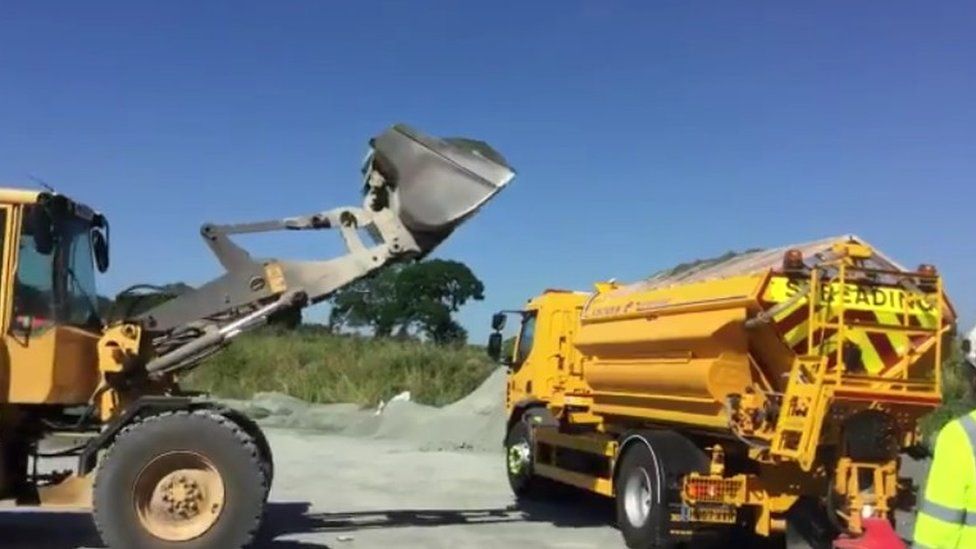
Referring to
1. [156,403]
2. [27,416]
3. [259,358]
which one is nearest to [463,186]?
[156,403]

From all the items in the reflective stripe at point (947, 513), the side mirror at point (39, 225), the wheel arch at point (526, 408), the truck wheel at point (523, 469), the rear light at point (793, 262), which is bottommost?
the truck wheel at point (523, 469)

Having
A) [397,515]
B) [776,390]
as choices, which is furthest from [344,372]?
[776,390]

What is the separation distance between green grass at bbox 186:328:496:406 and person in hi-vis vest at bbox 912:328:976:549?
96.1 feet

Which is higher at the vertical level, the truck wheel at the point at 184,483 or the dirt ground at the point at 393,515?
the truck wheel at the point at 184,483

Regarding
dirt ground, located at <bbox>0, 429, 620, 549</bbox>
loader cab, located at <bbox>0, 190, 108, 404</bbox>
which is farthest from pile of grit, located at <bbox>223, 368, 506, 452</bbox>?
loader cab, located at <bbox>0, 190, 108, 404</bbox>

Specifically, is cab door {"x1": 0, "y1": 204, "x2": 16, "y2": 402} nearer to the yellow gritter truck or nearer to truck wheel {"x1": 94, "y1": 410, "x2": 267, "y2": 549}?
truck wheel {"x1": 94, "y1": 410, "x2": 267, "y2": 549}

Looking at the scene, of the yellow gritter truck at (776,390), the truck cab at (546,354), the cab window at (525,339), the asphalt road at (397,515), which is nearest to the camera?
the yellow gritter truck at (776,390)

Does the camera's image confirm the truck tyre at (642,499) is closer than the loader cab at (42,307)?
No

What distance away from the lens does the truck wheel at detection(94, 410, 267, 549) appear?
361 inches

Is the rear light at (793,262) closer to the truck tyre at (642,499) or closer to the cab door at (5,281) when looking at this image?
the truck tyre at (642,499)

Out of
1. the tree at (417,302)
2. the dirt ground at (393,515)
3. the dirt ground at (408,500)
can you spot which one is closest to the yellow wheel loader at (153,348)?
the dirt ground at (408,500)

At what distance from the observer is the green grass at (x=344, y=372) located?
1342 inches

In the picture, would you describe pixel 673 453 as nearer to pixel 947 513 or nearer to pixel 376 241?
pixel 376 241

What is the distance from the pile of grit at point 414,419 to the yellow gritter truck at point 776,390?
41.6ft
